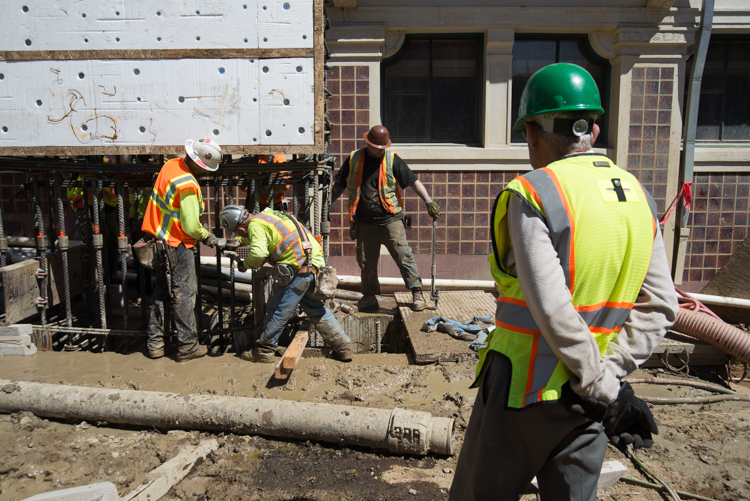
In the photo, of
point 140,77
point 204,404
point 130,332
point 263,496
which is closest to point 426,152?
point 140,77

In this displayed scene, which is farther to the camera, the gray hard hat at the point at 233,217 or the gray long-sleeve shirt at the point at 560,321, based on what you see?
the gray hard hat at the point at 233,217

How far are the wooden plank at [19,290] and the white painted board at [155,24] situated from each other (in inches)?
83.9

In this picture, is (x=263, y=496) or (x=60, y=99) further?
(x=60, y=99)

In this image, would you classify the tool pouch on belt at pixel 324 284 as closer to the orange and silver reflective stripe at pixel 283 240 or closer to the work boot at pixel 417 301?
the orange and silver reflective stripe at pixel 283 240

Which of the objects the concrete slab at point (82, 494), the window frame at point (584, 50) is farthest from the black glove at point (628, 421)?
the window frame at point (584, 50)

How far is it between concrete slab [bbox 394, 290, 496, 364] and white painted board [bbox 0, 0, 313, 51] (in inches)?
123

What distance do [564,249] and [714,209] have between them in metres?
8.09

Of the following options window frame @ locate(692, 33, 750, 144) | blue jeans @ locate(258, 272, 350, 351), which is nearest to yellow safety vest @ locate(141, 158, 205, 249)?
blue jeans @ locate(258, 272, 350, 351)

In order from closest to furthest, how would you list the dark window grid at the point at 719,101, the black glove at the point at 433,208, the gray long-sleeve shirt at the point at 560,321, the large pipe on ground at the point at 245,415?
the gray long-sleeve shirt at the point at 560,321
the large pipe on ground at the point at 245,415
the black glove at the point at 433,208
the dark window grid at the point at 719,101

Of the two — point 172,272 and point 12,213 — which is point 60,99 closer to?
point 172,272

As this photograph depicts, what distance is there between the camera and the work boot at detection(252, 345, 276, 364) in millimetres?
4996

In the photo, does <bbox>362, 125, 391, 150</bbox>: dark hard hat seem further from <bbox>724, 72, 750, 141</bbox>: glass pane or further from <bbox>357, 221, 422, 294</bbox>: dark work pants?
<bbox>724, 72, 750, 141</bbox>: glass pane

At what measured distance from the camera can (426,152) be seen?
307 inches

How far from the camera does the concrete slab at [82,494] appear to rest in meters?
2.35
